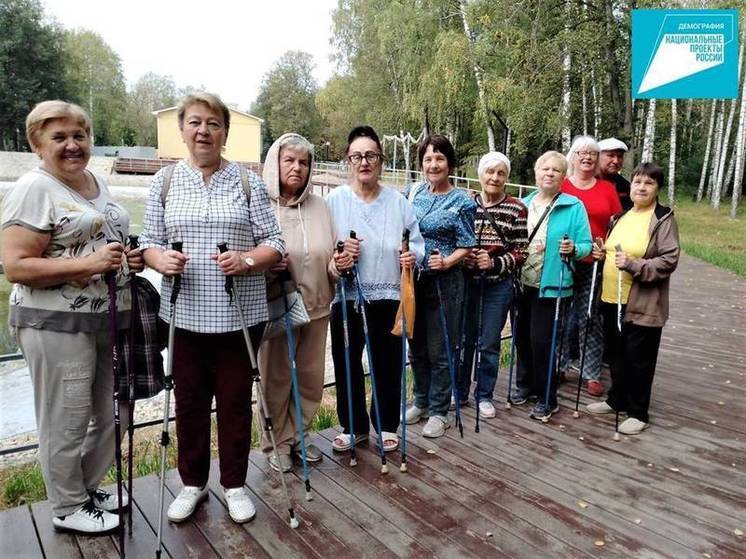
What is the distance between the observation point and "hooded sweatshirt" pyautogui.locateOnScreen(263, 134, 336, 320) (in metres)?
2.93

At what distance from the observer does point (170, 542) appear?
98.7 inches

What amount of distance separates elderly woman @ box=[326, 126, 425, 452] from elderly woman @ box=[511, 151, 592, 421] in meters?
1.01

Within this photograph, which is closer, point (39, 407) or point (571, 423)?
point (39, 407)

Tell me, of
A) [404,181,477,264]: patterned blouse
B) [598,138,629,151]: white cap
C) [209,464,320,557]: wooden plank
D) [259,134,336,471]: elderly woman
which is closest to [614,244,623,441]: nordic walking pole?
[404,181,477,264]: patterned blouse

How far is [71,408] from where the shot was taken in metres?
2.37

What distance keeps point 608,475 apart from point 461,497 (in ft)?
2.88

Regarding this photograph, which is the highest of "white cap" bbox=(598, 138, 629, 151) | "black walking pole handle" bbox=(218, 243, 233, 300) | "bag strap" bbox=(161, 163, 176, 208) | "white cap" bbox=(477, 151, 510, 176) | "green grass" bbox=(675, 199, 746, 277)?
"white cap" bbox=(598, 138, 629, 151)

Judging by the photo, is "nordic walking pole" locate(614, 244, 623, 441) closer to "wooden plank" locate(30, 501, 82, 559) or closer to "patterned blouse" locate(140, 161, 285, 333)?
"patterned blouse" locate(140, 161, 285, 333)

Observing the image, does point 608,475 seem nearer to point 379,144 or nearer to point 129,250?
point 379,144

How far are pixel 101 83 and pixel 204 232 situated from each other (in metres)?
56.6

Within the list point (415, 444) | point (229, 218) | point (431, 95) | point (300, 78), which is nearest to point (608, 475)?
point (415, 444)

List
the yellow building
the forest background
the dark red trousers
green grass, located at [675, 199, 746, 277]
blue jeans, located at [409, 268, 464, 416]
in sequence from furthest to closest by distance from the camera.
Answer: the yellow building → the forest background → green grass, located at [675, 199, 746, 277] → blue jeans, located at [409, 268, 464, 416] → the dark red trousers

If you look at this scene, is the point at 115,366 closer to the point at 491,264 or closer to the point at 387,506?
the point at 387,506

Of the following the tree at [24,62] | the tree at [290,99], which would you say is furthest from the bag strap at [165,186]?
the tree at [290,99]
